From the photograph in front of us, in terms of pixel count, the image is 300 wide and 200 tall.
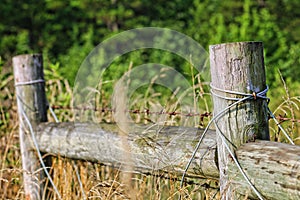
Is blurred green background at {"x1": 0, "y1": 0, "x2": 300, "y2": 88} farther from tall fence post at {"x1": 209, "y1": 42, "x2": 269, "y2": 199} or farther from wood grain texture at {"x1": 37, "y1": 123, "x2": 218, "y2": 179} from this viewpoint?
tall fence post at {"x1": 209, "y1": 42, "x2": 269, "y2": 199}

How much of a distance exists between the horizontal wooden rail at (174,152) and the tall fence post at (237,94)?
0.15ft

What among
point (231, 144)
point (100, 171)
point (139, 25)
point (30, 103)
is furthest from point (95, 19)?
point (231, 144)

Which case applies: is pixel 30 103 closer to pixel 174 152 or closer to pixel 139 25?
pixel 174 152

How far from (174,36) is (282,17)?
2060 millimetres

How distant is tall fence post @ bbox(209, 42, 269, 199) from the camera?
1847 millimetres

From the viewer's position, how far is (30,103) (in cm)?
316

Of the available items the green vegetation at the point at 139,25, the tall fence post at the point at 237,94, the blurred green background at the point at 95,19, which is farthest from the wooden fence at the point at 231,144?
the blurred green background at the point at 95,19

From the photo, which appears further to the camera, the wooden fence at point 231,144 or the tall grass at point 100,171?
the tall grass at point 100,171

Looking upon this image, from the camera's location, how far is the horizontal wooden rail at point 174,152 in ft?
5.60

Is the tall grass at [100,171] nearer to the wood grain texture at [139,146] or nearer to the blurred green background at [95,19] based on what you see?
the wood grain texture at [139,146]

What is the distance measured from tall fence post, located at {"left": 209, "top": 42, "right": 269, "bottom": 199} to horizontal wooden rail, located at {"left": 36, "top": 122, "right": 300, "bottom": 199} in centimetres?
5

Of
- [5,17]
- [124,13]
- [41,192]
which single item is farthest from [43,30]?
[41,192]

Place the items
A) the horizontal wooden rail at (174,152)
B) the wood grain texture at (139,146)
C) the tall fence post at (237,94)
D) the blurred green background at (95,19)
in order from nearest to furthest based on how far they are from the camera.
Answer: the horizontal wooden rail at (174,152)
the tall fence post at (237,94)
the wood grain texture at (139,146)
the blurred green background at (95,19)

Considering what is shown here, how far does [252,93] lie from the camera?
185cm
